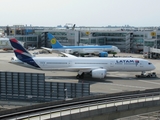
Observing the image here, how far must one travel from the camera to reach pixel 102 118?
2480 cm

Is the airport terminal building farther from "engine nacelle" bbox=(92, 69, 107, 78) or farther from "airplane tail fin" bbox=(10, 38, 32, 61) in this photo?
"airplane tail fin" bbox=(10, 38, 32, 61)

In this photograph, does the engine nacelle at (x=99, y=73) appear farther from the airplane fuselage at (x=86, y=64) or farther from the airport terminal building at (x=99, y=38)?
the airport terminal building at (x=99, y=38)

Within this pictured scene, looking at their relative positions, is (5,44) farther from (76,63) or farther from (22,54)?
(76,63)

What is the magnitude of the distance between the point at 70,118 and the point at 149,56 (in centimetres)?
6372

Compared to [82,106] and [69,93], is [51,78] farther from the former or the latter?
[82,106]

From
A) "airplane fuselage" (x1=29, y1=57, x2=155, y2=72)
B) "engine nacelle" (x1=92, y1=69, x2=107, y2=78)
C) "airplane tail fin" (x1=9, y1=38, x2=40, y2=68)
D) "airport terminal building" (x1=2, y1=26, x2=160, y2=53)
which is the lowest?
"engine nacelle" (x1=92, y1=69, x2=107, y2=78)

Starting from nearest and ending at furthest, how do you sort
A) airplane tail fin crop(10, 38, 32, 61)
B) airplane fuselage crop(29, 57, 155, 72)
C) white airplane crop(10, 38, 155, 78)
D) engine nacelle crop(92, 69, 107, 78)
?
engine nacelle crop(92, 69, 107, 78), white airplane crop(10, 38, 155, 78), airplane tail fin crop(10, 38, 32, 61), airplane fuselage crop(29, 57, 155, 72)

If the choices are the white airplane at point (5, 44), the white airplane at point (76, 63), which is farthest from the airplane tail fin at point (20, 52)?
the white airplane at point (5, 44)

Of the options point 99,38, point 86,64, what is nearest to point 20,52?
point 86,64

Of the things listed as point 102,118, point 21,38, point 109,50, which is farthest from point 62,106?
point 21,38

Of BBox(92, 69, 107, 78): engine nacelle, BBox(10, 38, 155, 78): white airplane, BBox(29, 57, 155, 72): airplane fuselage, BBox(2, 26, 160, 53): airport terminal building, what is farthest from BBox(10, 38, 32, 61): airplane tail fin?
BBox(2, 26, 160, 53): airport terminal building

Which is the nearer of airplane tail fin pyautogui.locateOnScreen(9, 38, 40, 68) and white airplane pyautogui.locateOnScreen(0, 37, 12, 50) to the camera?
airplane tail fin pyautogui.locateOnScreen(9, 38, 40, 68)

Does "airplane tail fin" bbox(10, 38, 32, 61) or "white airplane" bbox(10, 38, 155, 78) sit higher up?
"airplane tail fin" bbox(10, 38, 32, 61)

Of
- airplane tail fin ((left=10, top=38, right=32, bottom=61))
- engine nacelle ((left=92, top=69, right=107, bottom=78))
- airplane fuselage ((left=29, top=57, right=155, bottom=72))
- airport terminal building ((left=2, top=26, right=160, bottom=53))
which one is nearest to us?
engine nacelle ((left=92, top=69, right=107, bottom=78))
